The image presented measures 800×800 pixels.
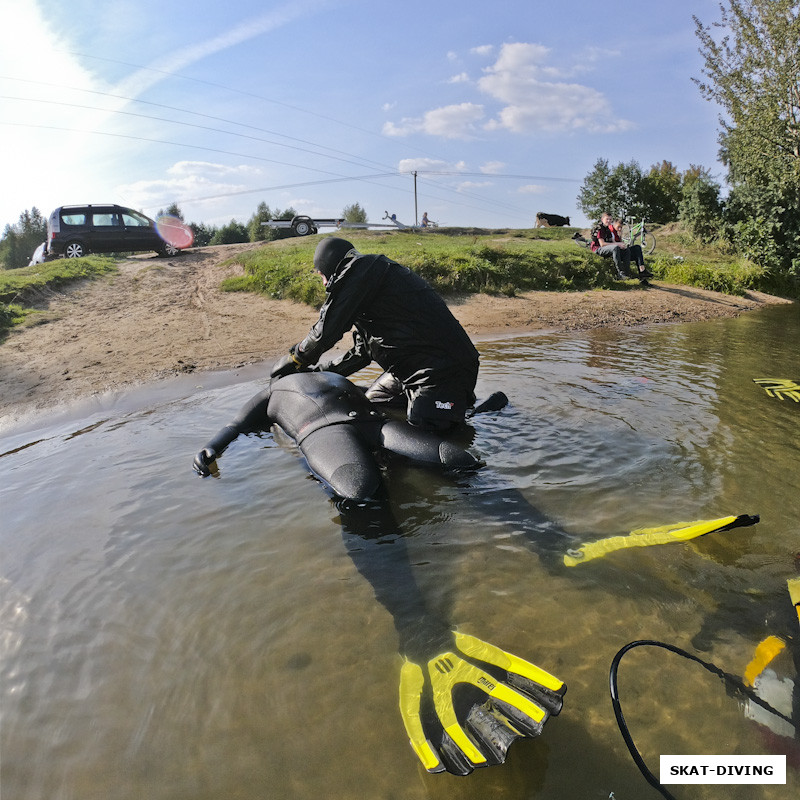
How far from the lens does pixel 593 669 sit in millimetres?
2441

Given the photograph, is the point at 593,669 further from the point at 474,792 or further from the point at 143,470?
the point at 143,470

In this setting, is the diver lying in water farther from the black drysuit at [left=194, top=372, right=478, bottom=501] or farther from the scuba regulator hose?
the scuba regulator hose

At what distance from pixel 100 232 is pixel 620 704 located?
723 inches

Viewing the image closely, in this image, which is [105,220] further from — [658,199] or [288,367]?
[658,199]

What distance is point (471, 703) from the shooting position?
7.43 ft

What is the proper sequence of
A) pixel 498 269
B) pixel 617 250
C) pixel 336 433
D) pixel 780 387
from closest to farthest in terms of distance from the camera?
pixel 336 433 < pixel 780 387 < pixel 498 269 < pixel 617 250

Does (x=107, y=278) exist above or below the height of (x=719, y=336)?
above

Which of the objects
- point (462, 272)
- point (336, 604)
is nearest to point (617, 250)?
point (462, 272)

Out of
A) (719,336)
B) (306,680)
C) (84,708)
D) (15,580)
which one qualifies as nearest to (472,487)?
(306,680)

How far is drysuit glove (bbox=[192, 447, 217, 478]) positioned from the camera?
4.35 m

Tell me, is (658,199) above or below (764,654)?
above

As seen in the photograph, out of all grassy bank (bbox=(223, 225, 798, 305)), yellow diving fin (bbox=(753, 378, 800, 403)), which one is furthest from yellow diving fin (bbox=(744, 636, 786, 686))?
grassy bank (bbox=(223, 225, 798, 305))

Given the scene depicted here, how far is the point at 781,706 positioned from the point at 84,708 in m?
2.89

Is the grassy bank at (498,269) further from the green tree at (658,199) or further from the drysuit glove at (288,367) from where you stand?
the green tree at (658,199)
